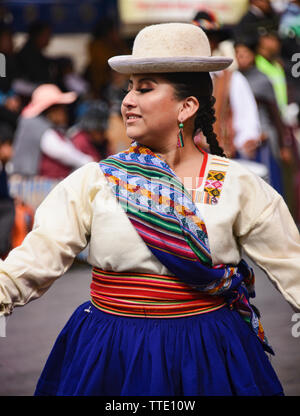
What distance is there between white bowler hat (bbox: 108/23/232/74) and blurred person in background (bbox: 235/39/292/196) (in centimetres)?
489

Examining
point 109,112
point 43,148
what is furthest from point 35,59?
point 43,148

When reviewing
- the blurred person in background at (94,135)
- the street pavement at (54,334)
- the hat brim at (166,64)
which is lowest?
the street pavement at (54,334)

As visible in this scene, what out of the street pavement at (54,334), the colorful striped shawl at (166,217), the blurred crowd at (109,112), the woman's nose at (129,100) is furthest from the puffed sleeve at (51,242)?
the blurred crowd at (109,112)

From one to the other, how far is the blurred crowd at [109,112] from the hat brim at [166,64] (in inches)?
120

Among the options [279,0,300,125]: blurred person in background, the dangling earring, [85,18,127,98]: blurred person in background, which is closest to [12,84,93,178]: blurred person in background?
[85,18,127,98]: blurred person in background

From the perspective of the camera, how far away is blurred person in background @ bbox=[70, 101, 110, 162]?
883 cm

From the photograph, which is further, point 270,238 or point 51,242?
point 270,238

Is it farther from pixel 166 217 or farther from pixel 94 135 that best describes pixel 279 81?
pixel 166 217

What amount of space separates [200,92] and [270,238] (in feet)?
1.89

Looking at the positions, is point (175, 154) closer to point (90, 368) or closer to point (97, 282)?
point (97, 282)

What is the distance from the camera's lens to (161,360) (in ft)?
8.79

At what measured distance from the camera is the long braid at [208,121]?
2.95 m

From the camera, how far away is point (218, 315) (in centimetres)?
284

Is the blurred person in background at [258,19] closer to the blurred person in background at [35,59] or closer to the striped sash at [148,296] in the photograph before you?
the blurred person in background at [35,59]
